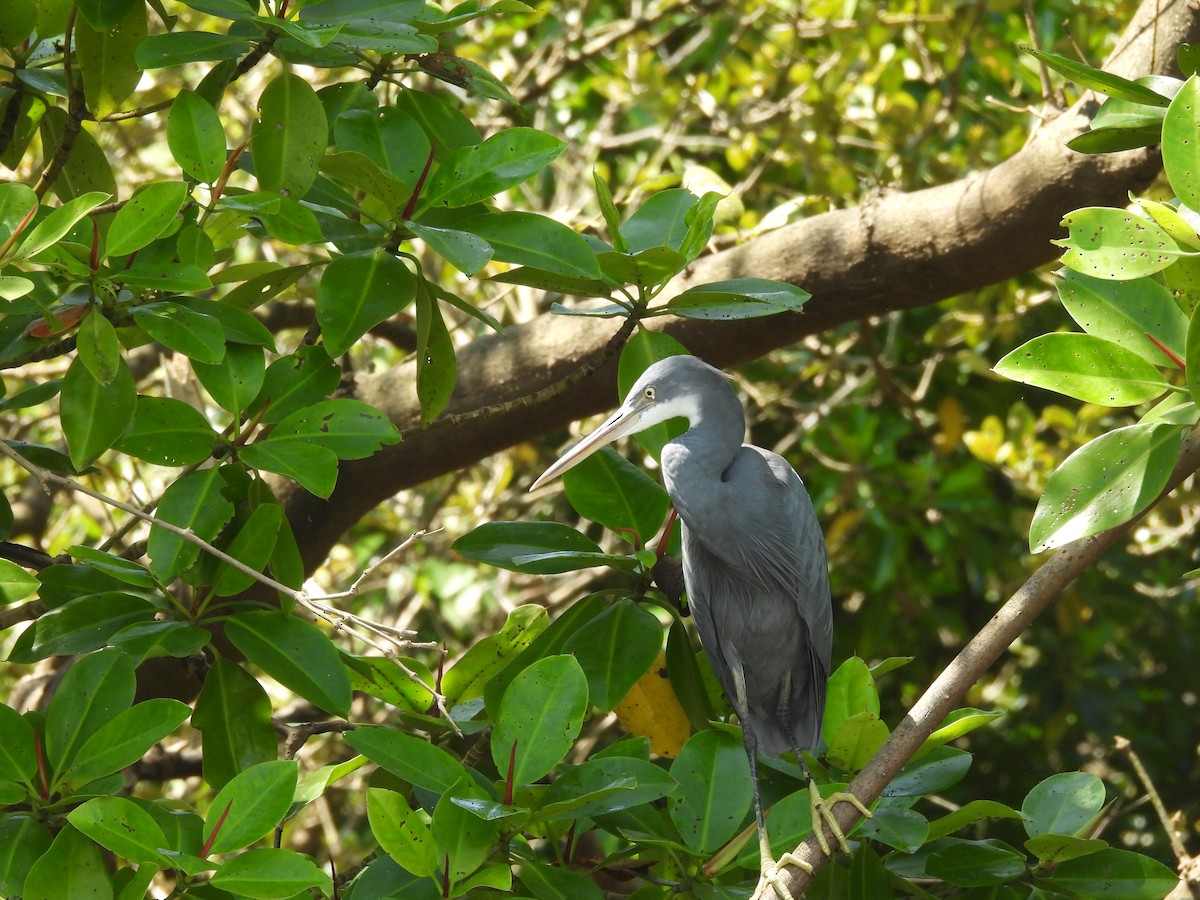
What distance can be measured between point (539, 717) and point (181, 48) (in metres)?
1.02

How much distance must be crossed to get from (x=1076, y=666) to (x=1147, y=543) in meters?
0.62

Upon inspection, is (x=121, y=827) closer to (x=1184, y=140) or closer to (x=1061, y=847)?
(x=1061, y=847)

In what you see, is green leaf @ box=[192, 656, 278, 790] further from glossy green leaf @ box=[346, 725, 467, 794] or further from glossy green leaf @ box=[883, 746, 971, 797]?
glossy green leaf @ box=[883, 746, 971, 797]

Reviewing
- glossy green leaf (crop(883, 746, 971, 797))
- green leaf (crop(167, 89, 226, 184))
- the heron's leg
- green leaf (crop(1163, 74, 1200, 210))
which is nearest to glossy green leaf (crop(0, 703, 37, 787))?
green leaf (crop(167, 89, 226, 184))

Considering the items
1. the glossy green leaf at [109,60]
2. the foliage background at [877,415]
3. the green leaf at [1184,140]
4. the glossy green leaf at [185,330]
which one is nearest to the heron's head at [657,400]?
the glossy green leaf at [185,330]

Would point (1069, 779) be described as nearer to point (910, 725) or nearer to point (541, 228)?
point (910, 725)

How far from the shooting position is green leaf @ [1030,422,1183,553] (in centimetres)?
150

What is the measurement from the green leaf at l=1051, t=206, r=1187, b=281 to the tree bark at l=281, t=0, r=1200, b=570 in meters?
0.90

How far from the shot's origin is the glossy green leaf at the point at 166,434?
173 centimetres

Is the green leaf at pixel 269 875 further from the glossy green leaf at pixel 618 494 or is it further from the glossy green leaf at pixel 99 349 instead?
the glossy green leaf at pixel 618 494

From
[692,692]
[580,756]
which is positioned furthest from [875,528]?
[692,692]

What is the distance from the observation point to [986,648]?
164 cm

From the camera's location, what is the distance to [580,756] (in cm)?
351

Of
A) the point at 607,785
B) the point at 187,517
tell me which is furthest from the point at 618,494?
the point at 187,517
